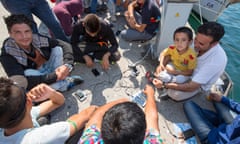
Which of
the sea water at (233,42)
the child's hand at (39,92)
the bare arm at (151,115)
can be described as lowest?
the sea water at (233,42)

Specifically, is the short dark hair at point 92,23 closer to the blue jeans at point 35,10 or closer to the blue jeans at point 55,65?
the blue jeans at point 55,65

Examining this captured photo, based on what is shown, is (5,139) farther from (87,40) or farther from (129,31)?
(129,31)

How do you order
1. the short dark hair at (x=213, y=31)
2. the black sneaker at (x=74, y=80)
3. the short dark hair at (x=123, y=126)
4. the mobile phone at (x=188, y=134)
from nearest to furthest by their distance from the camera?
the short dark hair at (x=123, y=126) < the short dark hair at (x=213, y=31) < the mobile phone at (x=188, y=134) < the black sneaker at (x=74, y=80)

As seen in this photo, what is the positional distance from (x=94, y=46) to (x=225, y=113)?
2.00m

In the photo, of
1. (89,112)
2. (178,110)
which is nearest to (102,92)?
(89,112)

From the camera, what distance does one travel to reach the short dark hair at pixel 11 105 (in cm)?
107

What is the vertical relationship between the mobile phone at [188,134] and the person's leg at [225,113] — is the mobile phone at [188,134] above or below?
below

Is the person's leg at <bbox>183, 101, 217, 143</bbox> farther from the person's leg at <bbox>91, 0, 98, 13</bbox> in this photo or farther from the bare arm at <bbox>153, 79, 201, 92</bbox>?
the person's leg at <bbox>91, 0, 98, 13</bbox>

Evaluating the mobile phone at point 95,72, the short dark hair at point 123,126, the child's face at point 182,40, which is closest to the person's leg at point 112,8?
→ the mobile phone at point 95,72

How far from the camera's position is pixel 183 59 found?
229 centimetres

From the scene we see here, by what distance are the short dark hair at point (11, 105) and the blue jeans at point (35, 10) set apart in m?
1.65

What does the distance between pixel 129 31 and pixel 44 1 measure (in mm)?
1536

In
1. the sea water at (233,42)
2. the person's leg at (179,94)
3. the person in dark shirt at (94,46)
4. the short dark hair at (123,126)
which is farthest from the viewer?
the sea water at (233,42)

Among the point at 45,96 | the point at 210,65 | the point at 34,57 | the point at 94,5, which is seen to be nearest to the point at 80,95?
the point at 45,96
